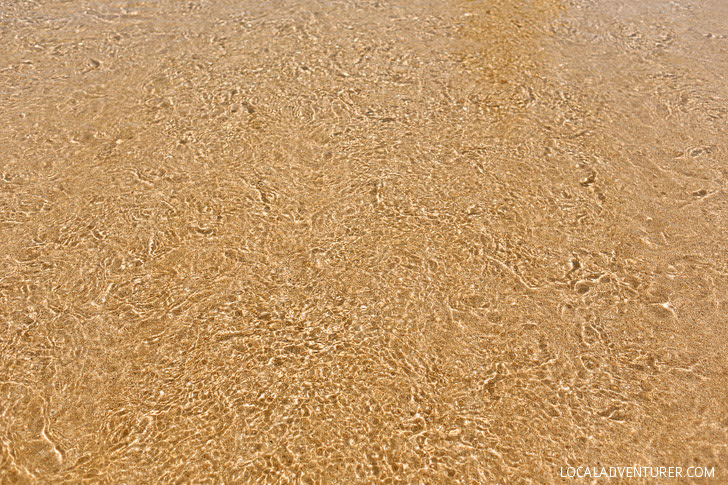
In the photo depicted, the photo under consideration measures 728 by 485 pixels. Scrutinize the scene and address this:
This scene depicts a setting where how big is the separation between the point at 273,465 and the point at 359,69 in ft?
9.89

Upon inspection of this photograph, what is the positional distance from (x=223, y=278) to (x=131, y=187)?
942mm

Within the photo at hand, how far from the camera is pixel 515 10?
16.5ft

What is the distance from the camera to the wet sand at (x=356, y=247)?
235cm

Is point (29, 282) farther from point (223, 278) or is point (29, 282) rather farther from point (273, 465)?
point (273, 465)

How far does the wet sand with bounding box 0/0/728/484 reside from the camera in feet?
7.70

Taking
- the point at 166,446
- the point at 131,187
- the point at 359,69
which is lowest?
the point at 166,446

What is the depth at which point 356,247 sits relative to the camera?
3.07 m

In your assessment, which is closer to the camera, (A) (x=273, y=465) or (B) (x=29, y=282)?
(A) (x=273, y=465)

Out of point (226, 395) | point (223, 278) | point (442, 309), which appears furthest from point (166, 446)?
point (442, 309)

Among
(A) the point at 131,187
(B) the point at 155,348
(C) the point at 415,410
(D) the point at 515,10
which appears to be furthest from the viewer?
(D) the point at 515,10

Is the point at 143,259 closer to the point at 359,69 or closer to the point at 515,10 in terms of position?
the point at 359,69

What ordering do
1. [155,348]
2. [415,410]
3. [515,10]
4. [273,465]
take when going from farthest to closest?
[515,10]
[155,348]
[415,410]
[273,465]

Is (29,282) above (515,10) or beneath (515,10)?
beneath

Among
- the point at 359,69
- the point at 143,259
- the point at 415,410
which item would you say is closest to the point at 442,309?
the point at 415,410
